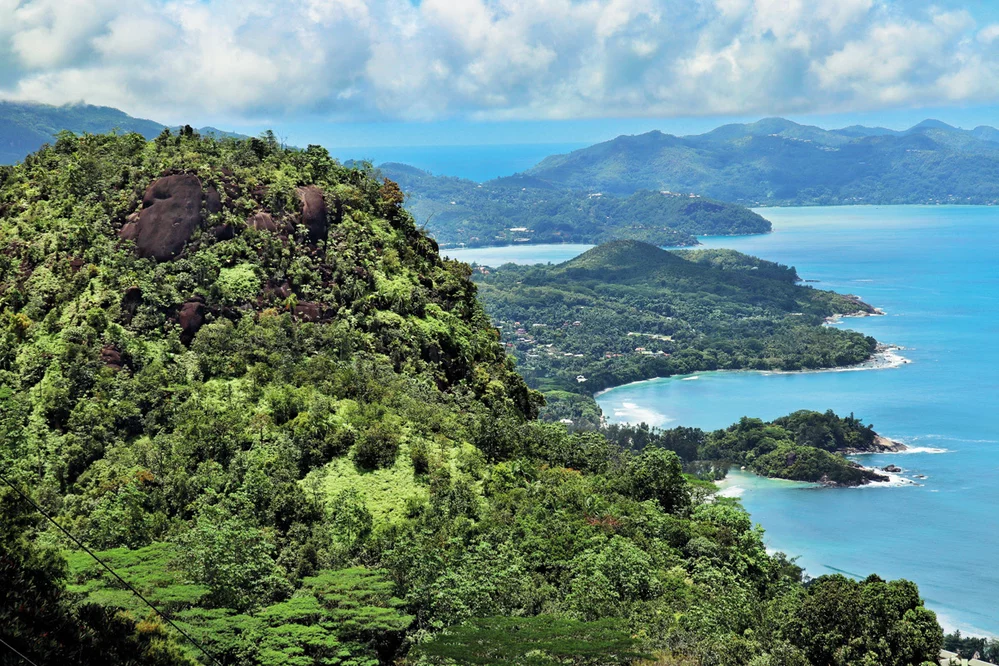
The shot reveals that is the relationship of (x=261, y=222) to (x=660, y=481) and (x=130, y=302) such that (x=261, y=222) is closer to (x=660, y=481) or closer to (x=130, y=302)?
(x=130, y=302)

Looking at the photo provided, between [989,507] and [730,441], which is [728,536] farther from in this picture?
[730,441]

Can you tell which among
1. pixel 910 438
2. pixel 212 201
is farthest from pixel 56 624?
Answer: pixel 910 438

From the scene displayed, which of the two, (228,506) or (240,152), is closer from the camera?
(228,506)

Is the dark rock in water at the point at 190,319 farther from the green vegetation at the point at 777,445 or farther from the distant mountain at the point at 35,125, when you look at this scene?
the distant mountain at the point at 35,125

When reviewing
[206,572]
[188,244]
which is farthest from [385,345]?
[206,572]

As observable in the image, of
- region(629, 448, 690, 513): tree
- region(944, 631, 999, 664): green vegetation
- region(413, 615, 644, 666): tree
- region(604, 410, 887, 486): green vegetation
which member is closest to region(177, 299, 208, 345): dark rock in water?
region(629, 448, 690, 513): tree

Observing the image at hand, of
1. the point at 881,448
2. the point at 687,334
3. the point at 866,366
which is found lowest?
the point at 881,448
